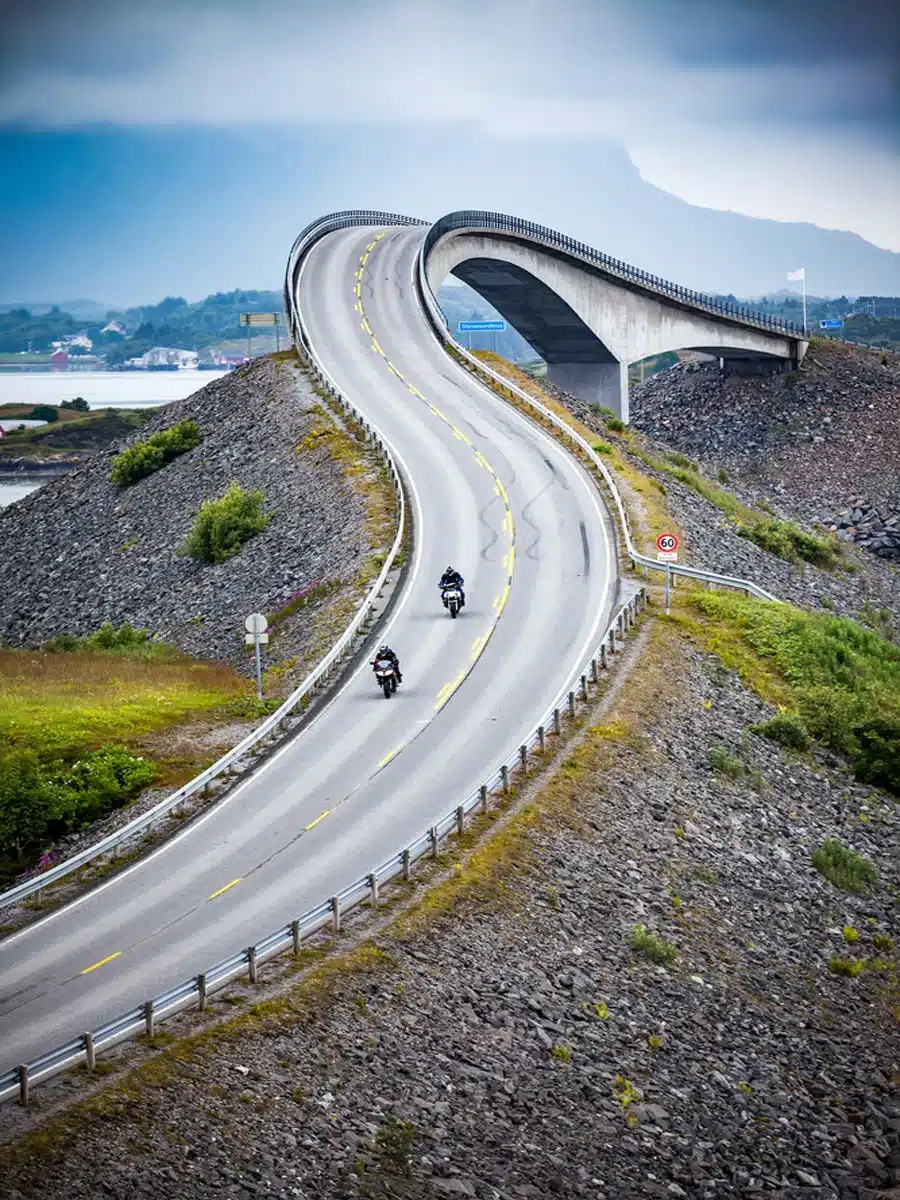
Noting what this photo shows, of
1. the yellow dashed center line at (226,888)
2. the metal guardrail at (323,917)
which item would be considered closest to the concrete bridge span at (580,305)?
the metal guardrail at (323,917)

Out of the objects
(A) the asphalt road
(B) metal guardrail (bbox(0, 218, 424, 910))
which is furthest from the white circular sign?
(A) the asphalt road

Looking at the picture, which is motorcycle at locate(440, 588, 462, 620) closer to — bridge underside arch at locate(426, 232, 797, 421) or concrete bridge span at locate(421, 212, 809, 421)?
concrete bridge span at locate(421, 212, 809, 421)

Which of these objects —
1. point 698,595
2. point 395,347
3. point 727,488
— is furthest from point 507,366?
point 698,595

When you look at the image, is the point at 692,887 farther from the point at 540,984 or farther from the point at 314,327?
the point at 314,327

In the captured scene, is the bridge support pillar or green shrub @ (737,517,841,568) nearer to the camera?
green shrub @ (737,517,841,568)

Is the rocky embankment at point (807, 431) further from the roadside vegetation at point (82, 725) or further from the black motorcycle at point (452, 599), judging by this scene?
the roadside vegetation at point (82, 725)

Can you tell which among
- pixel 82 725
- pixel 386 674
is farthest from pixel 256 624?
pixel 82 725
